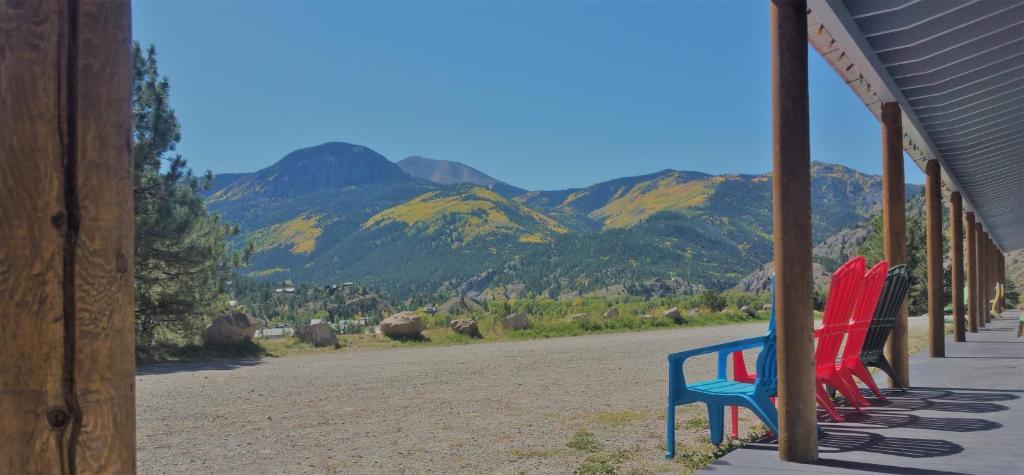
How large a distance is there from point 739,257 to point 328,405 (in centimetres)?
10925

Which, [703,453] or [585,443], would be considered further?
[585,443]

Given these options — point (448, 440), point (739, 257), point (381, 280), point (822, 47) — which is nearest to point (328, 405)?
point (448, 440)

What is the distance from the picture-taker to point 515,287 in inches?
3214

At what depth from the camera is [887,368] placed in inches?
237

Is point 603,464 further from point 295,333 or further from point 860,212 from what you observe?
point 860,212

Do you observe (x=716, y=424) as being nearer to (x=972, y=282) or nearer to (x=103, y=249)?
(x=103, y=249)

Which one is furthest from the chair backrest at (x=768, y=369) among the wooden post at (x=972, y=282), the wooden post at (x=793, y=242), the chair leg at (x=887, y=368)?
the wooden post at (x=972, y=282)

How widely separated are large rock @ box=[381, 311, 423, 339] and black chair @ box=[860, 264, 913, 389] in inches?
488

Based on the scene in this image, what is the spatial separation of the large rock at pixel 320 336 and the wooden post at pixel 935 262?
10.8 meters

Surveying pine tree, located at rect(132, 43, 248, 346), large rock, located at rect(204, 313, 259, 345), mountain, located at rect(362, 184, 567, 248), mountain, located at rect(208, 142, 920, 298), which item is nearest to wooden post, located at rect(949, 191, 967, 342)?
large rock, located at rect(204, 313, 259, 345)

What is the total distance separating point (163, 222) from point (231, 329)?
7.88 ft

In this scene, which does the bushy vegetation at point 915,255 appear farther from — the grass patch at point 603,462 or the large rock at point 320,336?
the grass patch at point 603,462

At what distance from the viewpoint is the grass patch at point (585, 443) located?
5035 millimetres

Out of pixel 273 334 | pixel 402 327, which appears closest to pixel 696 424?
pixel 402 327
